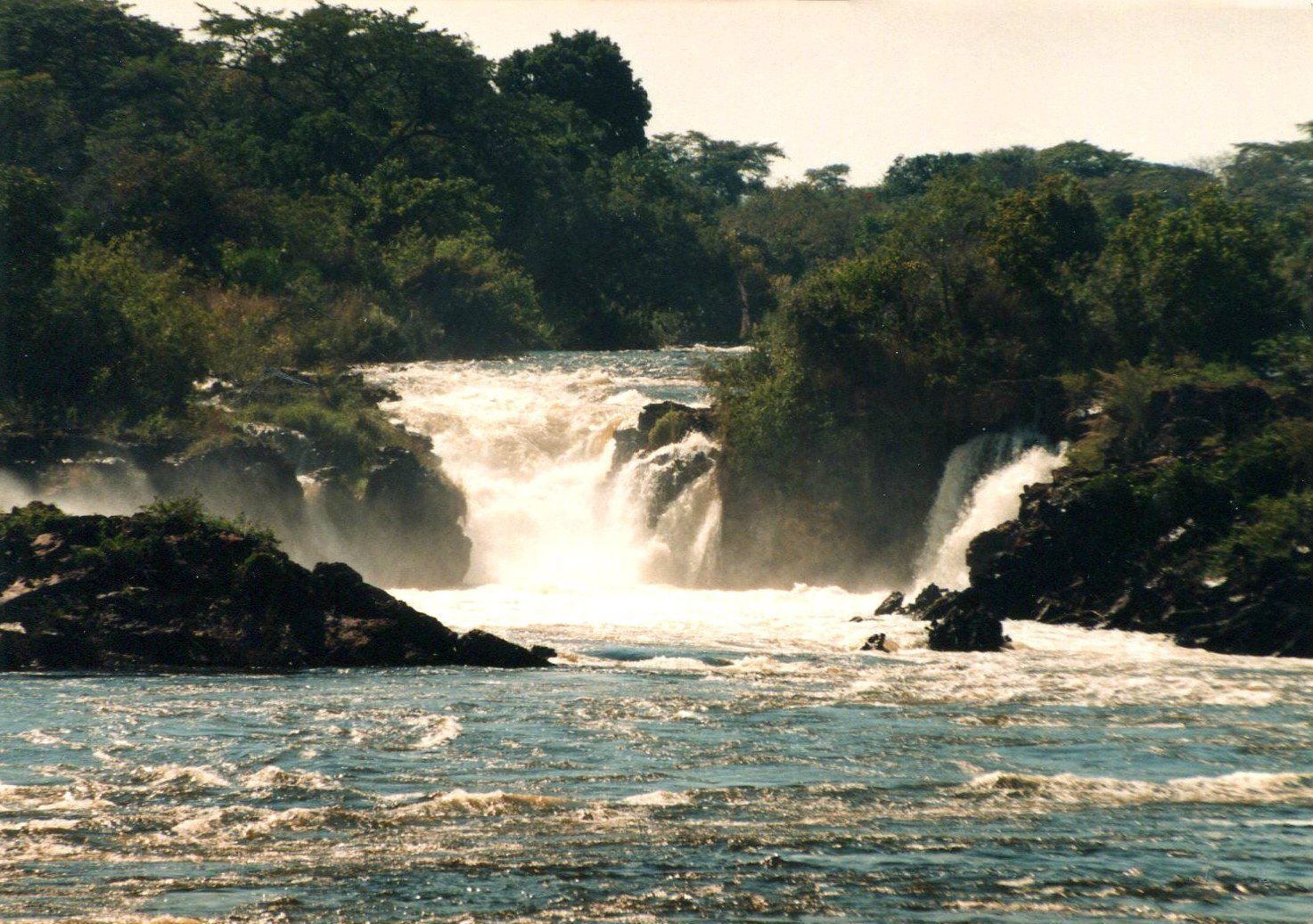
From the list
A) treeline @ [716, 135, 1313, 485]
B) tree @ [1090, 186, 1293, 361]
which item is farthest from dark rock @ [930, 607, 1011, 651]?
tree @ [1090, 186, 1293, 361]

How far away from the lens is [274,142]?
92625 millimetres

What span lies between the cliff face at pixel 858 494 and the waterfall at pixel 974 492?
2.09 ft

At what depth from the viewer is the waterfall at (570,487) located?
5412 cm

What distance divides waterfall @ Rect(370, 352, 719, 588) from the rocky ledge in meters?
17.1

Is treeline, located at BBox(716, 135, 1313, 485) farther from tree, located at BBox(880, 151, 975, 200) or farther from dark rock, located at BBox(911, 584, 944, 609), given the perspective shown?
tree, located at BBox(880, 151, 975, 200)

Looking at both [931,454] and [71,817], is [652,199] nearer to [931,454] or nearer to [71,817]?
[931,454]

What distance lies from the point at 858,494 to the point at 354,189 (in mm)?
43272

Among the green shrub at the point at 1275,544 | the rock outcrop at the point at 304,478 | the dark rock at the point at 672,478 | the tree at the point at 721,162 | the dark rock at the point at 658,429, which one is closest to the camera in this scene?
the green shrub at the point at 1275,544

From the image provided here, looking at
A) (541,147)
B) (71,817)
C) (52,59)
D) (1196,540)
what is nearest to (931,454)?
(1196,540)

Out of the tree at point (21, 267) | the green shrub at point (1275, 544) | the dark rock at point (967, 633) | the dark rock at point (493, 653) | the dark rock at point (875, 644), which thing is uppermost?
the tree at point (21, 267)

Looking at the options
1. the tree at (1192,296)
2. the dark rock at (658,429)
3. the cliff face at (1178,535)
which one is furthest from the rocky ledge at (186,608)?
the tree at (1192,296)

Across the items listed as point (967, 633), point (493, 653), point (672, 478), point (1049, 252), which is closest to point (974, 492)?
point (672, 478)

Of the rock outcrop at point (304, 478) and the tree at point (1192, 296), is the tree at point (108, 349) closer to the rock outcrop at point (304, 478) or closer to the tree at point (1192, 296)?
the rock outcrop at point (304, 478)

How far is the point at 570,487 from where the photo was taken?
56.4 metres
